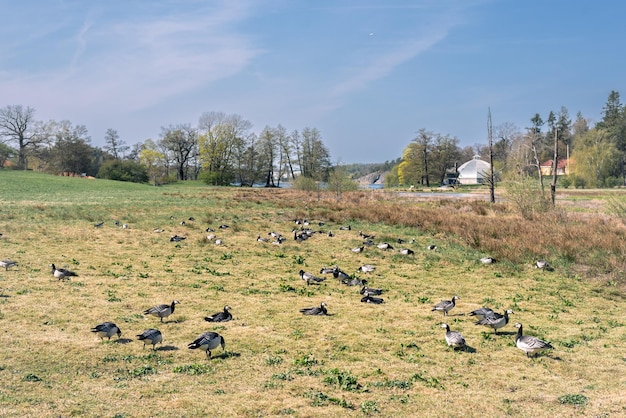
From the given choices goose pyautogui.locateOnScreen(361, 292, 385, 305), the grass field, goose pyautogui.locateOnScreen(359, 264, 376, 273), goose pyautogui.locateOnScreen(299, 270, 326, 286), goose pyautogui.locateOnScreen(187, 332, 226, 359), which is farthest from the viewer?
goose pyautogui.locateOnScreen(359, 264, 376, 273)

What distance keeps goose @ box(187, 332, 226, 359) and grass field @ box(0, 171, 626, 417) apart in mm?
230

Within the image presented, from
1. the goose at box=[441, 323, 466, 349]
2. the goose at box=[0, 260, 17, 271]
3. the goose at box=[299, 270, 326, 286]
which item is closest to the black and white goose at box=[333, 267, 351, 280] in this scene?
the goose at box=[299, 270, 326, 286]

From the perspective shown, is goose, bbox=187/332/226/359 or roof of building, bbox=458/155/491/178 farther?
roof of building, bbox=458/155/491/178

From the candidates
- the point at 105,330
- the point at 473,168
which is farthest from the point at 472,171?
the point at 105,330

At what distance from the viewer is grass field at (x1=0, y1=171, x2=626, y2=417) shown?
26.0 feet

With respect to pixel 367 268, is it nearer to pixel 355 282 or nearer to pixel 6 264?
pixel 355 282

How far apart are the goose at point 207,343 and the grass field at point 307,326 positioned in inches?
9.1

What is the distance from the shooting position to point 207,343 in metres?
9.63

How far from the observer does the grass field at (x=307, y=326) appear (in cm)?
792

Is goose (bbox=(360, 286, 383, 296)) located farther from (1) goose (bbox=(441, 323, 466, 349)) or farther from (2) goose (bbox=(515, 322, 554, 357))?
(2) goose (bbox=(515, 322, 554, 357))

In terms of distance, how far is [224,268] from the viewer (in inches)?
749

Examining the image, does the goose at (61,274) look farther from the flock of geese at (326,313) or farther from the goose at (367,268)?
the goose at (367,268)

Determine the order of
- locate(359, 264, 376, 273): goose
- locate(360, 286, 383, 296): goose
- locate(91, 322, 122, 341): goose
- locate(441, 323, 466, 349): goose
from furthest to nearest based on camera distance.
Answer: locate(359, 264, 376, 273): goose → locate(360, 286, 383, 296): goose → locate(441, 323, 466, 349): goose → locate(91, 322, 122, 341): goose

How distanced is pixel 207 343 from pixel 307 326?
10.7 ft
